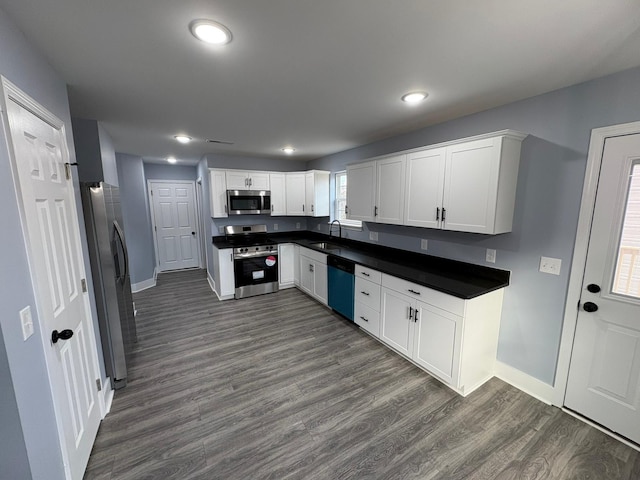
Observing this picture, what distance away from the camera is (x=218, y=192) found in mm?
4422

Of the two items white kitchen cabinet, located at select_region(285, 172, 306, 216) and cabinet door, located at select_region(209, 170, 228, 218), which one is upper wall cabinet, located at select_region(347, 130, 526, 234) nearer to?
white kitchen cabinet, located at select_region(285, 172, 306, 216)

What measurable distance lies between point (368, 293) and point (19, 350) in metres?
2.74

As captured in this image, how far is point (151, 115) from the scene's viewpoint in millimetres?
2592

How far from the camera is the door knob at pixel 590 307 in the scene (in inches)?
75.0

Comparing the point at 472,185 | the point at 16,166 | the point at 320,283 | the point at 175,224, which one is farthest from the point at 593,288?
the point at 175,224

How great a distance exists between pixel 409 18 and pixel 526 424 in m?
2.84

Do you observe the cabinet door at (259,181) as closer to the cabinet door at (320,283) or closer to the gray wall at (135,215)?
the cabinet door at (320,283)

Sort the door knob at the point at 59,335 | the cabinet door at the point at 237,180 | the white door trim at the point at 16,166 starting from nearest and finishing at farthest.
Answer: the white door trim at the point at 16,166 → the door knob at the point at 59,335 → the cabinet door at the point at 237,180

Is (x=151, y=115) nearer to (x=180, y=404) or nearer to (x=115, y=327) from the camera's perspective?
(x=115, y=327)

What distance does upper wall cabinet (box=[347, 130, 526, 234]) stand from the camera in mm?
2135

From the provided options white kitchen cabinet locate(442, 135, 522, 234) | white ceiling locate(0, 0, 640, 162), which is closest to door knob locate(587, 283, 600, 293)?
white kitchen cabinet locate(442, 135, 522, 234)

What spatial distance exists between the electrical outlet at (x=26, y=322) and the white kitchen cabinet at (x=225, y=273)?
3066mm

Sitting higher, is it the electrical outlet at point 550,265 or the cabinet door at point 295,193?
the cabinet door at point 295,193

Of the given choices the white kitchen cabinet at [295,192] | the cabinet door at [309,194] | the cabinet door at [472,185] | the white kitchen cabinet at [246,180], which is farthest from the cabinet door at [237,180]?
the cabinet door at [472,185]
